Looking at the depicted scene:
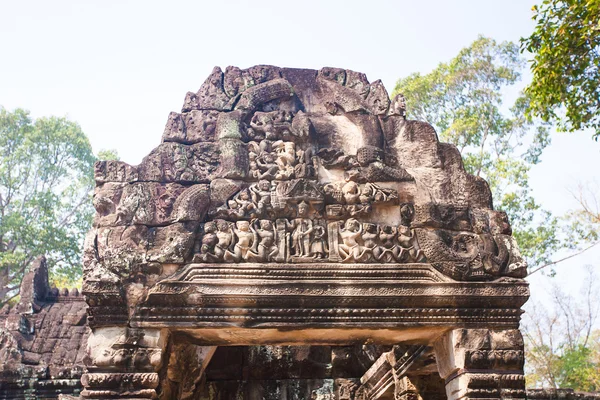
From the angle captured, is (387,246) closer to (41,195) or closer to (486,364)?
(486,364)

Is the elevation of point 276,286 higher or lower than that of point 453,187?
lower

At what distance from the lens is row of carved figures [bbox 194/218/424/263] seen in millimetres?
4898

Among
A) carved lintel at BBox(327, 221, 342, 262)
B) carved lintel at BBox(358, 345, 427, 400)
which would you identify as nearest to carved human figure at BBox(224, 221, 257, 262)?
carved lintel at BBox(327, 221, 342, 262)

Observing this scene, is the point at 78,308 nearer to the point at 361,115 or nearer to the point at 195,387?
the point at 195,387

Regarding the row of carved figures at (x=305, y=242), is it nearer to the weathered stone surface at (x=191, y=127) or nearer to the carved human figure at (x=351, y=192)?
the carved human figure at (x=351, y=192)

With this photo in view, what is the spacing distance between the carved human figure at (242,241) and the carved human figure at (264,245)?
1.7 inches

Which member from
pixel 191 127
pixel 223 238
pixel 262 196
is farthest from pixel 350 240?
pixel 191 127

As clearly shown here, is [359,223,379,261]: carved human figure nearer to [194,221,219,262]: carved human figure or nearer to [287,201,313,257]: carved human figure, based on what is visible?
[287,201,313,257]: carved human figure

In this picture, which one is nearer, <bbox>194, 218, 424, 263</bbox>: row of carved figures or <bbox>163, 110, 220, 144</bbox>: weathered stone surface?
<bbox>194, 218, 424, 263</bbox>: row of carved figures

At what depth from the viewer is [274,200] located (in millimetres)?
5137

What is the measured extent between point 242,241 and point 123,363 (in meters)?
1.32

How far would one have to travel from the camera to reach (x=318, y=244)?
197 inches

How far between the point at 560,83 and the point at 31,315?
8843 millimetres

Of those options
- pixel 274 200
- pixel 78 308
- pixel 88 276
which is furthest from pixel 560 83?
pixel 78 308
